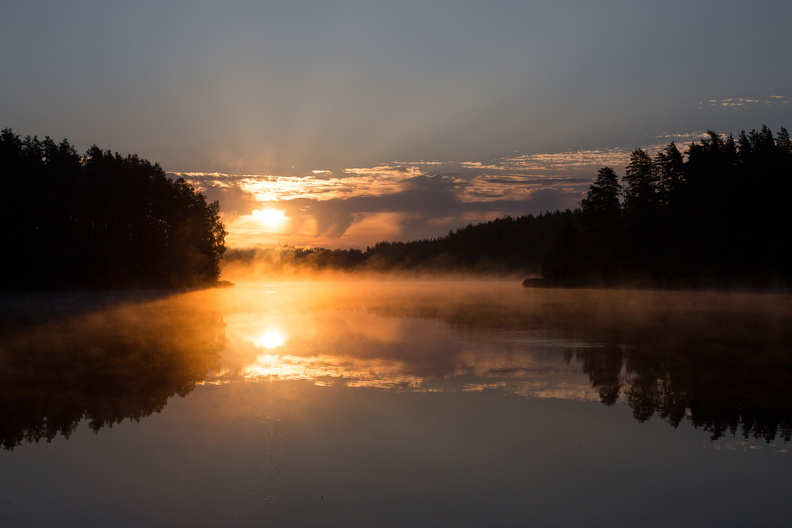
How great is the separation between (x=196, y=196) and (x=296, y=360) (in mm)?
83678

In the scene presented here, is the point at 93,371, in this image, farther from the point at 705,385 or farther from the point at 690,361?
the point at 690,361

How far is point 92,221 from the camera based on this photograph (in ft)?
254

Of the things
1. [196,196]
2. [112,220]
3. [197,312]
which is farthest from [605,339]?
[196,196]

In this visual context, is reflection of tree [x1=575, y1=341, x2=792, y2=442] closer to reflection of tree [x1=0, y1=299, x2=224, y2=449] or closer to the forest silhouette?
reflection of tree [x1=0, y1=299, x2=224, y2=449]

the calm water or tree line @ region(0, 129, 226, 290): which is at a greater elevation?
tree line @ region(0, 129, 226, 290)

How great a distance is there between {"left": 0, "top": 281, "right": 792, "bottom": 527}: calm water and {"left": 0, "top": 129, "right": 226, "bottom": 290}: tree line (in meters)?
52.5

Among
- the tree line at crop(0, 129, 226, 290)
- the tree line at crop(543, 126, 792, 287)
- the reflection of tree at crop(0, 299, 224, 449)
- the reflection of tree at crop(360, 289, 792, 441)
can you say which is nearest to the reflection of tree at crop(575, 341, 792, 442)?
the reflection of tree at crop(360, 289, 792, 441)

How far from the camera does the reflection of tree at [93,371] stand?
39.3ft

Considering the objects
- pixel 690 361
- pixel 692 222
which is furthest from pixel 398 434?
pixel 692 222

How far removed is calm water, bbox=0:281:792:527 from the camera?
7543 millimetres

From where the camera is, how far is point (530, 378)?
1570cm

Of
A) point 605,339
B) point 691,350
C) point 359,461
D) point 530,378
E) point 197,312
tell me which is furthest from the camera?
point 197,312

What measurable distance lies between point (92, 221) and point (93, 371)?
66964 mm

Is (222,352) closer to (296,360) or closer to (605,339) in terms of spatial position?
(296,360)
